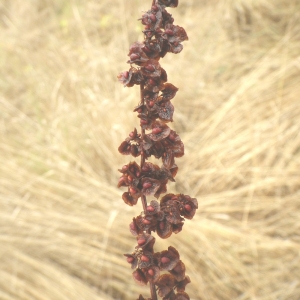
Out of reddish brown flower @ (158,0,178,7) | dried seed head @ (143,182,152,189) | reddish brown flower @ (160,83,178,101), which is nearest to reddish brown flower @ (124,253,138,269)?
dried seed head @ (143,182,152,189)

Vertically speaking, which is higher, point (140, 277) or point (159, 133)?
point (159, 133)

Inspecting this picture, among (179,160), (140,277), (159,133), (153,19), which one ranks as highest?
(179,160)

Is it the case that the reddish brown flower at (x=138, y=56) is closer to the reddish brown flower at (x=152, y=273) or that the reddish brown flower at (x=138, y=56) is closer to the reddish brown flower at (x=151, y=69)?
the reddish brown flower at (x=151, y=69)

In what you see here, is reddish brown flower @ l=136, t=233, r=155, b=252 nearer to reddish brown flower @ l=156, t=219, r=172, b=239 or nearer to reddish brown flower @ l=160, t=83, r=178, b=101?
reddish brown flower @ l=156, t=219, r=172, b=239

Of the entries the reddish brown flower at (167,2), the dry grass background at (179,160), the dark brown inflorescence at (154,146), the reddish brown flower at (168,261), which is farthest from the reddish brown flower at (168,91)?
the dry grass background at (179,160)

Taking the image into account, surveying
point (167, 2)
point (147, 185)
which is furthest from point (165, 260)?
point (167, 2)

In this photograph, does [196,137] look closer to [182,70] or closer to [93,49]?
[182,70]

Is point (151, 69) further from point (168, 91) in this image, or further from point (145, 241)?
point (145, 241)
